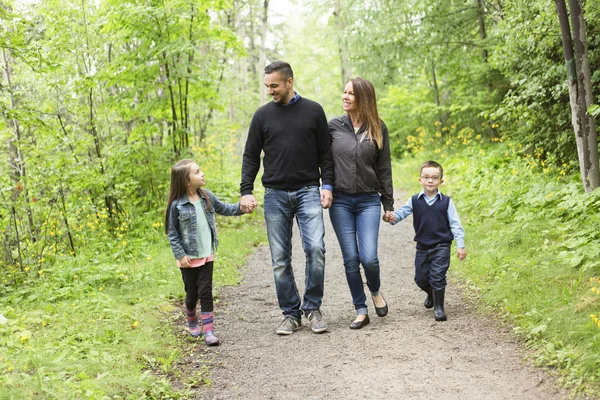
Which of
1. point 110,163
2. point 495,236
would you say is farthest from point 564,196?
point 110,163

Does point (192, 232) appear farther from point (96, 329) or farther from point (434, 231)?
point (434, 231)

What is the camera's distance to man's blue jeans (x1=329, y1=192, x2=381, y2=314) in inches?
202

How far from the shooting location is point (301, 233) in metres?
5.12

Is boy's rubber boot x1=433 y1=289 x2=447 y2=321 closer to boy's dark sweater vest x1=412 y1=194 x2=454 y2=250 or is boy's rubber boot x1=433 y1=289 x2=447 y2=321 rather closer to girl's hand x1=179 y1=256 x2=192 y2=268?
boy's dark sweater vest x1=412 y1=194 x2=454 y2=250

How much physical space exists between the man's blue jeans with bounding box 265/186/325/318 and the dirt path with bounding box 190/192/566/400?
41 cm

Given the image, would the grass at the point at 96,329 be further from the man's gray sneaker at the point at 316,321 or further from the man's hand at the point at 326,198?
the man's hand at the point at 326,198

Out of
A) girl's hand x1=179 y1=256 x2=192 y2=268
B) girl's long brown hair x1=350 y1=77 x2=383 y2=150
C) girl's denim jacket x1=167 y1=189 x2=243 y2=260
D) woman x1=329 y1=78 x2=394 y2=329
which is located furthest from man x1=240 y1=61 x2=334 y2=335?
girl's hand x1=179 y1=256 x2=192 y2=268

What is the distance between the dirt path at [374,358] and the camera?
3764 millimetres

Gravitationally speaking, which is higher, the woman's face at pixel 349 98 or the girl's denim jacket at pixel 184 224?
the woman's face at pixel 349 98

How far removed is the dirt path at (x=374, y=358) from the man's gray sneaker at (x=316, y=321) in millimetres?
76

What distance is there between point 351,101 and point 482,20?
10.4 meters

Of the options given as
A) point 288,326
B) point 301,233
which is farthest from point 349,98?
point 288,326

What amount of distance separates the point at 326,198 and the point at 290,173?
15.0 inches

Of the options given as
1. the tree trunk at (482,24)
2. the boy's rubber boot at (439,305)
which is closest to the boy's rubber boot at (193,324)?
the boy's rubber boot at (439,305)
